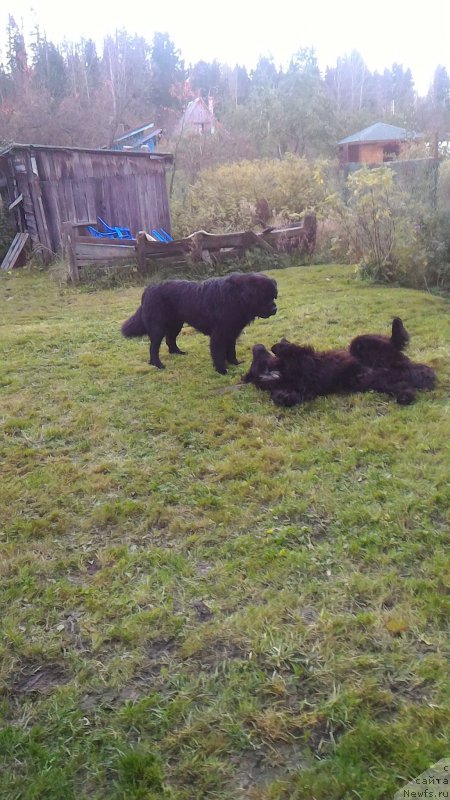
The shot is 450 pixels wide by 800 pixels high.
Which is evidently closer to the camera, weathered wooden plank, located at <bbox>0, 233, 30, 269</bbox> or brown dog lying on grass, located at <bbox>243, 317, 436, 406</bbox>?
brown dog lying on grass, located at <bbox>243, 317, 436, 406</bbox>

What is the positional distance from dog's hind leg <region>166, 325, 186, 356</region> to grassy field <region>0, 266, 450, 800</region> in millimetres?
1544

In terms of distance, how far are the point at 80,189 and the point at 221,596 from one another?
591 inches

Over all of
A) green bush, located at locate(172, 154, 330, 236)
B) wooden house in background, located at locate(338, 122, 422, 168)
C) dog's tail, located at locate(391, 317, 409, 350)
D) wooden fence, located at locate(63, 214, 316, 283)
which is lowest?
dog's tail, located at locate(391, 317, 409, 350)

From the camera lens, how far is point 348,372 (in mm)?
5371

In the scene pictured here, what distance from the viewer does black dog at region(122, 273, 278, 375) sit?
5.85 metres

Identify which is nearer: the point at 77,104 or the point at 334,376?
the point at 334,376

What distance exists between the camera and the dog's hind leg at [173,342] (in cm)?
679

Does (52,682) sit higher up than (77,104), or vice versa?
(77,104)

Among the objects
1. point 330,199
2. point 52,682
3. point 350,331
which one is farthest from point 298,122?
point 52,682

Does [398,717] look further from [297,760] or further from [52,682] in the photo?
[52,682]

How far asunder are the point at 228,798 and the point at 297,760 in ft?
0.96

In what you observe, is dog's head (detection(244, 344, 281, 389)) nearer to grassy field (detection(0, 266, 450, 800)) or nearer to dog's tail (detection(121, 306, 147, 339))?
grassy field (detection(0, 266, 450, 800))

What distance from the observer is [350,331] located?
24.2 ft

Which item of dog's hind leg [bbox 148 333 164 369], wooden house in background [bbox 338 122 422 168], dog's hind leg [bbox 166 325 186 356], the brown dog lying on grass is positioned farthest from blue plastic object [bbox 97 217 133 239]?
wooden house in background [bbox 338 122 422 168]
